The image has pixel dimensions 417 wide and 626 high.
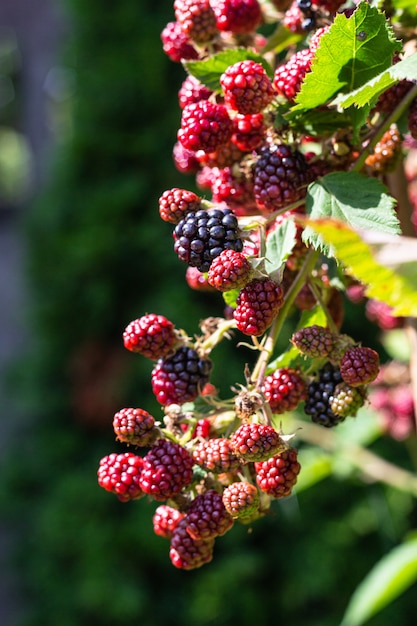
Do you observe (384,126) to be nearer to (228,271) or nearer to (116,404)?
(228,271)

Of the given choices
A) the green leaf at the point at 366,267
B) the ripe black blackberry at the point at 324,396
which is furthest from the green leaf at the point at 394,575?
the green leaf at the point at 366,267

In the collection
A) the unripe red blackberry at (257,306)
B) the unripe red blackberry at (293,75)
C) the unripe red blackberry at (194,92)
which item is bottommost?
the unripe red blackberry at (257,306)

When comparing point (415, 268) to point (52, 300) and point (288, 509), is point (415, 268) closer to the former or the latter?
point (288, 509)

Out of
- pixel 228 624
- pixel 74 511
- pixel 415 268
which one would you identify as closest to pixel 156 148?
pixel 74 511

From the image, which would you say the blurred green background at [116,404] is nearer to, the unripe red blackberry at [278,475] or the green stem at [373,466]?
the green stem at [373,466]

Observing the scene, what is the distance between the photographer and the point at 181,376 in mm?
513

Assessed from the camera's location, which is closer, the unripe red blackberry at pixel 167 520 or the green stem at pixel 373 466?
the unripe red blackberry at pixel 167 520

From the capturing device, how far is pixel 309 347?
1.59 feet

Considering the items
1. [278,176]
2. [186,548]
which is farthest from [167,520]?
[278,176]

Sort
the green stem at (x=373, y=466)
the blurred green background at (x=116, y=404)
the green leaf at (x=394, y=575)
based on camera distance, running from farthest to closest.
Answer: the blurred green background at (x=116, y=404), the green stem at (x=373, y=466), the green leaf at (x=394, y=575)

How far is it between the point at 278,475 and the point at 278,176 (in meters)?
0.19

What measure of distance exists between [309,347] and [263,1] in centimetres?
31

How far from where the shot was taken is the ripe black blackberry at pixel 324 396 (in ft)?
1.64

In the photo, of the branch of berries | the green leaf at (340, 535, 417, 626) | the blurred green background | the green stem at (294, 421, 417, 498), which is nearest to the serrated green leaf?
the branch of berries
